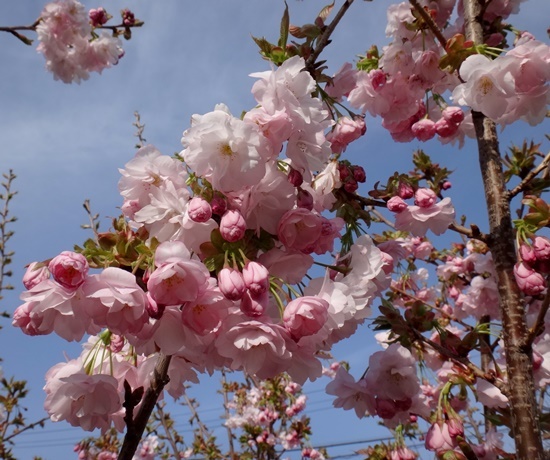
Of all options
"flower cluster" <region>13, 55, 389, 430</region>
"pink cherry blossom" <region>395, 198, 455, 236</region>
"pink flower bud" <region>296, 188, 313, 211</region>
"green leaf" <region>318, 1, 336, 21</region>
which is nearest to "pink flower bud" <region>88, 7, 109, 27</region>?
"green leaf" <region>318, 1, 336, 21</region>

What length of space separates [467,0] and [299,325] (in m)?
1.82

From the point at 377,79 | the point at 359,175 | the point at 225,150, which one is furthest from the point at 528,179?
the point at 225,150

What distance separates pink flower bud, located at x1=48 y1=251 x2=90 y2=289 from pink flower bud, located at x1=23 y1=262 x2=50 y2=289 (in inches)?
5.7

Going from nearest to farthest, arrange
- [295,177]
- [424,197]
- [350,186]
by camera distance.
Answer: [295,177]
[350,186]
[424,197]

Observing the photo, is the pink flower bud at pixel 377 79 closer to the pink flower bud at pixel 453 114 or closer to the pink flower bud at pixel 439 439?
the pink flower bud at pixel 453 114

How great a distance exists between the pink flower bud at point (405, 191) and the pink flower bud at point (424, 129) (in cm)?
54

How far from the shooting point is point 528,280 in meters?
1.53

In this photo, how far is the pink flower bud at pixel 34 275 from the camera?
108cm

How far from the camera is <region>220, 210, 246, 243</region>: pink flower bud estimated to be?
1026mm

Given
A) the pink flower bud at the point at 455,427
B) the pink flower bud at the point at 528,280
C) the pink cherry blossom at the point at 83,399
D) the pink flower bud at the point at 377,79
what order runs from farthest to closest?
the pink flower bud at the point at 377,79
the pink flower bud at the point at 455,427
the pink flower bud at the point at 528,280
the pink cherry blossom at the point at 83,399

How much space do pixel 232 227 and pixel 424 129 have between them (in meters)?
1.56

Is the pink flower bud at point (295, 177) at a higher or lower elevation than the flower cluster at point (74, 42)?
lower

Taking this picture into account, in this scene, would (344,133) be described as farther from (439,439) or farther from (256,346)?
(439,439)

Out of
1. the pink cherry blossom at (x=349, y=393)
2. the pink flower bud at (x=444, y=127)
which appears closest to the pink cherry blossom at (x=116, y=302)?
the pink cherry blossom at (x=349, y=393)
